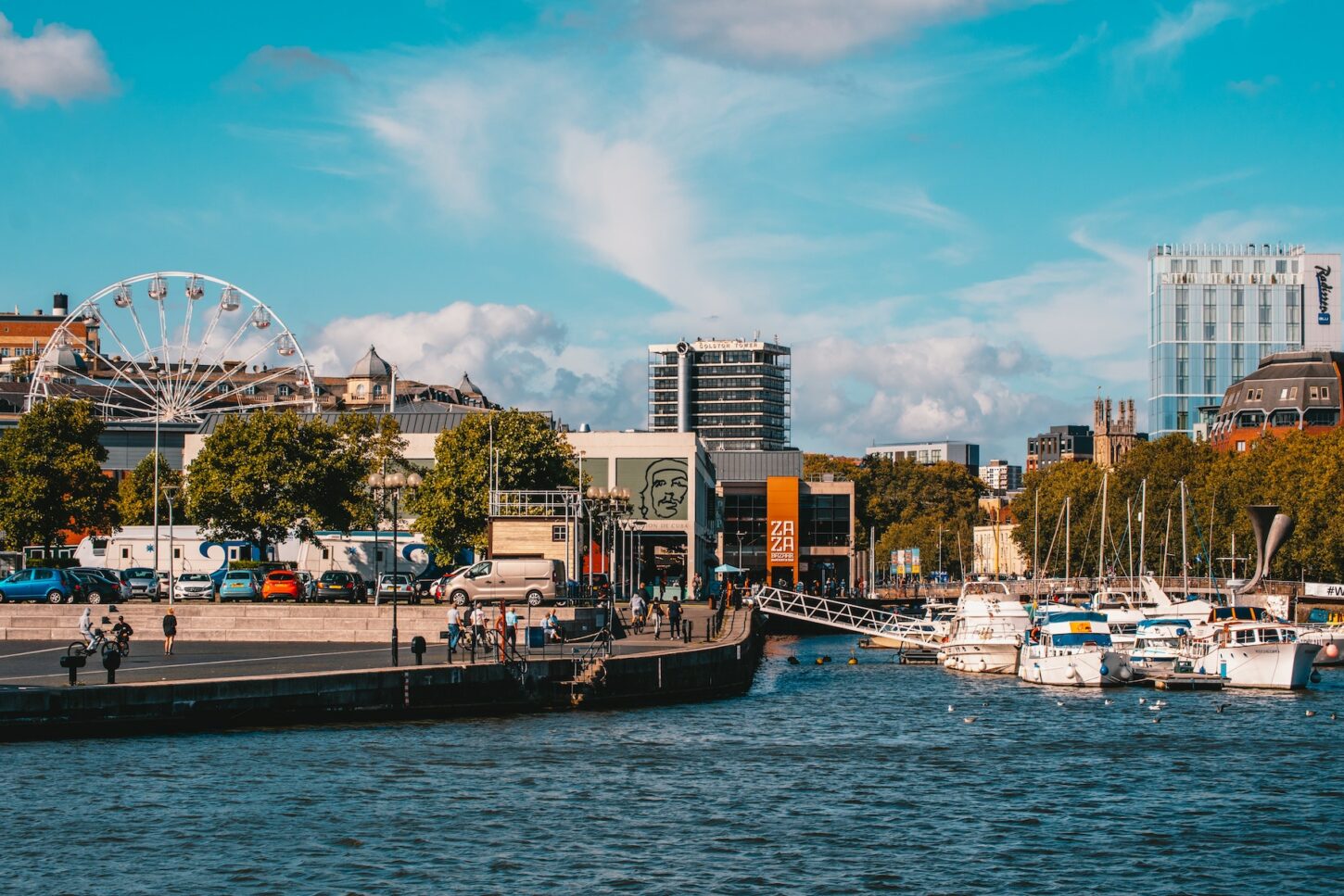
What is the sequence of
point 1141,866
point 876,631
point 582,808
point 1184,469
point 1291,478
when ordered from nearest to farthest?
point 1141,866 → point 582,808 → point 876,631 → point 1291,478 → point 1184,469

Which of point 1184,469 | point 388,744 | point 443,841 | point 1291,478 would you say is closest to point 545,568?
point 388,744

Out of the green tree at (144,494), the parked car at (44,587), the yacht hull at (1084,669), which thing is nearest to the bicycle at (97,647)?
the parked car at (44,587)

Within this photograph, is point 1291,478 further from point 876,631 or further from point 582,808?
point 582,808

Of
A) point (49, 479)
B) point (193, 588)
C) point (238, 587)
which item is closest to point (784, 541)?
point (49, 479)

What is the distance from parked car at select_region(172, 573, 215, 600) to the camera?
77875 millimetres

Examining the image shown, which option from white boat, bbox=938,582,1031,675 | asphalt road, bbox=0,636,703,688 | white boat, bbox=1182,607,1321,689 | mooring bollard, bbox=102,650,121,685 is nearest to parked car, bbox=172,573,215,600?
asphalt road, bbox=0,636,703,688

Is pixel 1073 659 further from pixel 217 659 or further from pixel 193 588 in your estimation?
pixel 193 588

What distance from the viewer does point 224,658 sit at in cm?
5416

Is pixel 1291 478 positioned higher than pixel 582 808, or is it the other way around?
pixel 1291 478

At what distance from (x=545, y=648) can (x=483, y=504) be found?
4334cm

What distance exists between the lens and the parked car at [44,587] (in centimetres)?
7175

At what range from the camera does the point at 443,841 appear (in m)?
32.3

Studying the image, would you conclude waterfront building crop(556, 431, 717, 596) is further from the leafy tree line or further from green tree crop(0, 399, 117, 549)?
green tree crop(0, 399, 117, 549)

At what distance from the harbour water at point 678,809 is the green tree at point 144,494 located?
8304 centimetres
